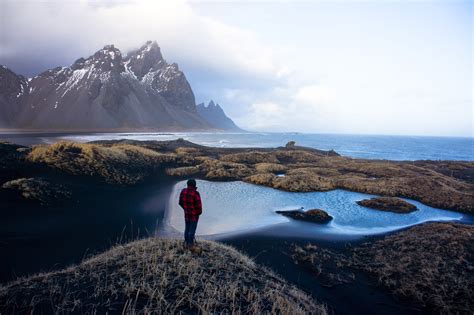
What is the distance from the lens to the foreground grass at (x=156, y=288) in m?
7.46

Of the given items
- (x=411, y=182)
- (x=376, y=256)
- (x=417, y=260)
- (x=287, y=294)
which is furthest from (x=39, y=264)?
(x=411, y=182)

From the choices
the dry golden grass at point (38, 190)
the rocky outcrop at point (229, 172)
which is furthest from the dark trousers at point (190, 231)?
the rocky outcrop at point (229, 172)

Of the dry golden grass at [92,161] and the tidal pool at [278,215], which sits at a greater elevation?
the dry golden grass at [92,161]

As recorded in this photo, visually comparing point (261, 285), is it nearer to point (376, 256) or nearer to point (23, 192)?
point (376, 256)

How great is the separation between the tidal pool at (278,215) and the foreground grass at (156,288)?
288 inches

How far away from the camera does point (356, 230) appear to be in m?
20.1

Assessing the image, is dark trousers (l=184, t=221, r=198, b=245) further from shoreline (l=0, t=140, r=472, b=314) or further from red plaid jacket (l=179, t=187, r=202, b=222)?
shoreline (l=0, t=140, r=472, b=314)

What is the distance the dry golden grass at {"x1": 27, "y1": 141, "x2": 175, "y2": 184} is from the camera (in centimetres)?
2727

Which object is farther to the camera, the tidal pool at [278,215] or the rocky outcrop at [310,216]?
the rocky outcrop at [310,216]

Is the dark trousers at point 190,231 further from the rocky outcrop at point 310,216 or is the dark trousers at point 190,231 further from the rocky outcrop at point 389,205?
the rocky outcrop at point 389,205

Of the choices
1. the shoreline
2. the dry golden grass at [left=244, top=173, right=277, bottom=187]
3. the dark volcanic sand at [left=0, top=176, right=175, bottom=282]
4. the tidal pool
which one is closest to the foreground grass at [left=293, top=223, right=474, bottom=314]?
the shoreline

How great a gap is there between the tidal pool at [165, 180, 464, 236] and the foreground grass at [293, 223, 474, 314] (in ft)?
10.0

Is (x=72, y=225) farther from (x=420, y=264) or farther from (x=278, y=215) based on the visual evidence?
(x=420, y=264)

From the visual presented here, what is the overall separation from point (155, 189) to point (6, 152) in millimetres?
14113
